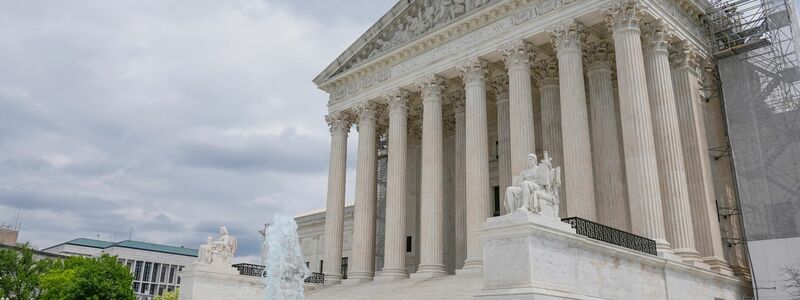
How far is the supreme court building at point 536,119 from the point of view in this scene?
23.7 meters

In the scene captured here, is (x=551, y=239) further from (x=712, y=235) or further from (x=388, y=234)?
(x=388, y=234)

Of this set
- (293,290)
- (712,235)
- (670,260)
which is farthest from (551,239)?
(293,290)

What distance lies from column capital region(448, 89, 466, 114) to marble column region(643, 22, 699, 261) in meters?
11.4

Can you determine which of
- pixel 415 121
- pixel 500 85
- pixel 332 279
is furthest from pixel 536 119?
pixel 332 279

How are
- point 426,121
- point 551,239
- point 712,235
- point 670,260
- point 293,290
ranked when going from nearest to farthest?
1. point 551,239
2. point 670,260
3. point 712,235
4. point 293,290
5. point 426,121

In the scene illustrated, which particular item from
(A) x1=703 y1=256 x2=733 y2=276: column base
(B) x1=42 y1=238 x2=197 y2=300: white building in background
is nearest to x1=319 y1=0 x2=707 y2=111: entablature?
(A) x1=703 y1=256 x2=733 y2=276: column base

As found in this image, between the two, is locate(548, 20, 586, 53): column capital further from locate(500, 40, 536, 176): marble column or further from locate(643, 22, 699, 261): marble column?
locate(643, 22, 699, 261): marble column

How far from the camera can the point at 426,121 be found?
31.6m

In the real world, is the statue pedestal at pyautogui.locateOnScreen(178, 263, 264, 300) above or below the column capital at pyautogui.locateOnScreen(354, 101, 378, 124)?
below

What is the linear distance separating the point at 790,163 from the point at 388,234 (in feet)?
57.6

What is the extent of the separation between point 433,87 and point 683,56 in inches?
447

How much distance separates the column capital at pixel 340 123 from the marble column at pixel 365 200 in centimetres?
137

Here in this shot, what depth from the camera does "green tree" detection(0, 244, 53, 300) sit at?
50.0 m

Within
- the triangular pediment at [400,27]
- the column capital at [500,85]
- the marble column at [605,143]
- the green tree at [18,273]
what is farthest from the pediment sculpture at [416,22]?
the green tree at [18,273]
